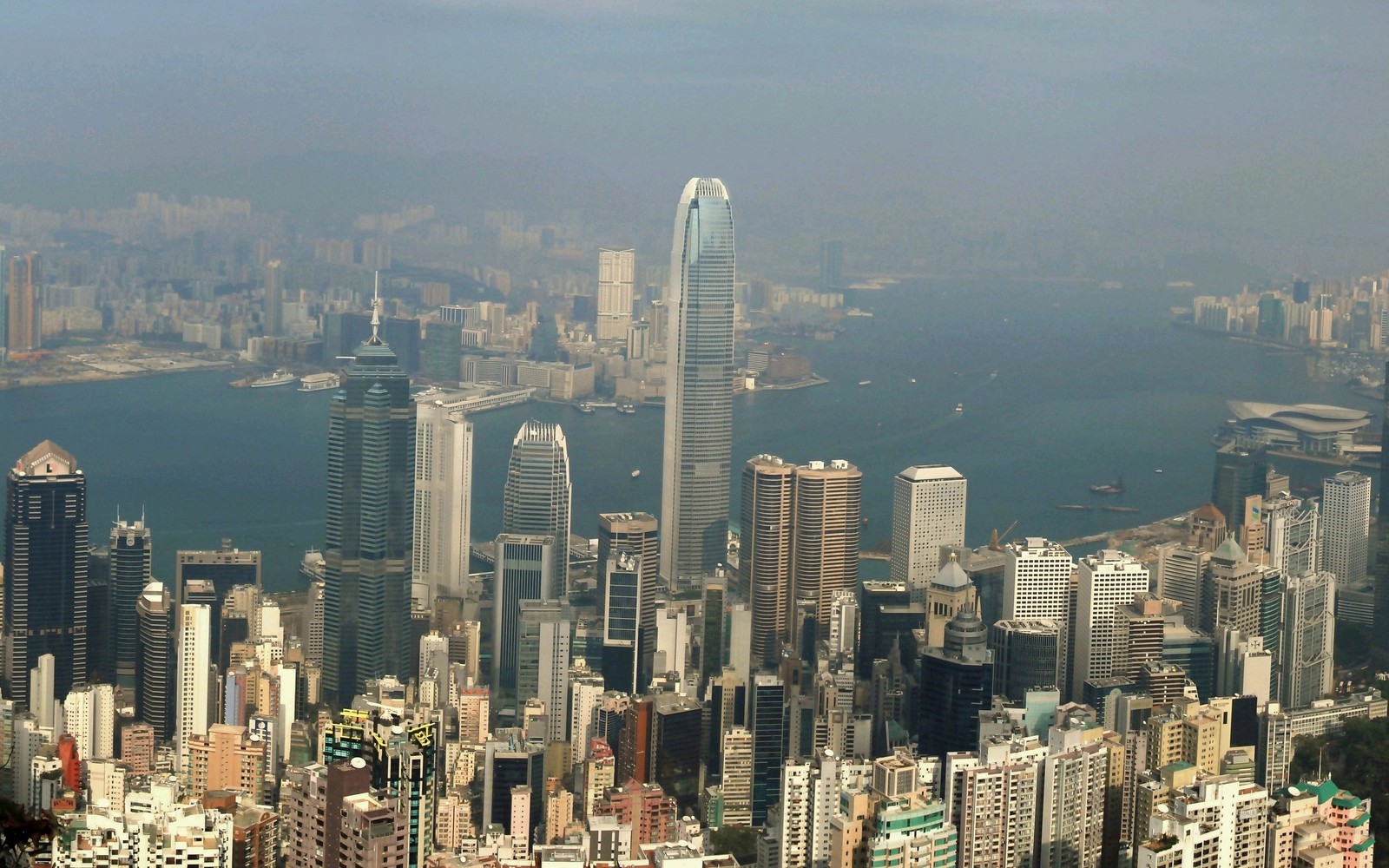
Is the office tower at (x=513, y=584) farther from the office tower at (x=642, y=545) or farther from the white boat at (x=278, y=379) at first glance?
the white boat at (x=278, y=379)

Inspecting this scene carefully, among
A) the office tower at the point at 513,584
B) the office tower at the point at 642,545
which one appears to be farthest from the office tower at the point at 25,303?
the office tower at the point at 642,545

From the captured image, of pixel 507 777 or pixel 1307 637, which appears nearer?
pixel 507 777

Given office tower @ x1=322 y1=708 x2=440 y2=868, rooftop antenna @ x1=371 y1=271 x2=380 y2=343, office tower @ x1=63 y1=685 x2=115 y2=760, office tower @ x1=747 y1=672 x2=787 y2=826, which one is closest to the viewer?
office tower @ x1=322 y1=708 x2=440 y2=868

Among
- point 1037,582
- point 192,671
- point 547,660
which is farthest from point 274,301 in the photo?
point 1037,582

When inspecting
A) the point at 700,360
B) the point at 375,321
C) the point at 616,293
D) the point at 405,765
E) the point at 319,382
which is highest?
the point at 616,293

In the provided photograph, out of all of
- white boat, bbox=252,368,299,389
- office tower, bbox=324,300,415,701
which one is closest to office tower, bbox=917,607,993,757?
office tower, bbox=324,300,415,701

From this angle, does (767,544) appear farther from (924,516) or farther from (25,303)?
(25,303)

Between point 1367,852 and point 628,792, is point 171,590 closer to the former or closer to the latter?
point 628,792

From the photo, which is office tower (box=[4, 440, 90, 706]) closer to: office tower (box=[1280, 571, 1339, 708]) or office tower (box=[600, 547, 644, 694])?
office tower (box=[600, 547, 644, 694])
